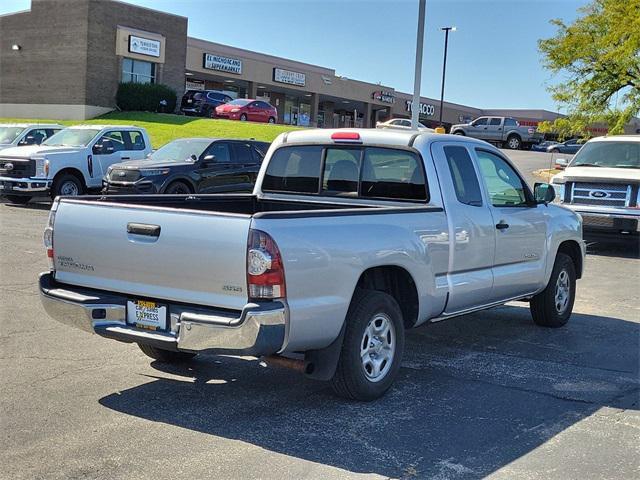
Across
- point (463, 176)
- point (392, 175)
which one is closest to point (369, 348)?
point (392, 175)

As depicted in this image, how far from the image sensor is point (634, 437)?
5.04m

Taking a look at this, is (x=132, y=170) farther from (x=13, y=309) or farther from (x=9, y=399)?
(x=9, y=399)

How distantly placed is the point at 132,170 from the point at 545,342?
1112 cm

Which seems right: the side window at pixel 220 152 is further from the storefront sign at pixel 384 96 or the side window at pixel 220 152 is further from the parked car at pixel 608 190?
the storefront sign at pixel 384 96

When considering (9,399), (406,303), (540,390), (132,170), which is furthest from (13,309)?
(132,170)

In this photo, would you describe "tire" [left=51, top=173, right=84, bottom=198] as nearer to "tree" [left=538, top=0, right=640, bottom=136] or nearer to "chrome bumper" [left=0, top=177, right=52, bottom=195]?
"chrome bumper" [left=0, top=177, right=52, bottom=195]

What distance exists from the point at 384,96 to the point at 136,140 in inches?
2050

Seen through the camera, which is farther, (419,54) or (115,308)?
(419,54)

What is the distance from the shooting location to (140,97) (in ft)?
146

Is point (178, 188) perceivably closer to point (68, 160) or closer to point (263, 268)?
point (68, 160)

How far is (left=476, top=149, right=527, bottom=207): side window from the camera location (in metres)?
7.08

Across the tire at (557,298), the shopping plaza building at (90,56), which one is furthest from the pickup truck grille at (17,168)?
the shopping plaza building at (90,56)

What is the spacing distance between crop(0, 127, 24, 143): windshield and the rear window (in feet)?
53.3

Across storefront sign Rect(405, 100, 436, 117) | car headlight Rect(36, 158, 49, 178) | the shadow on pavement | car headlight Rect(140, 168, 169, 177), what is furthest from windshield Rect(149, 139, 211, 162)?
storefront sign Rect(405, 100, 436, 117)
